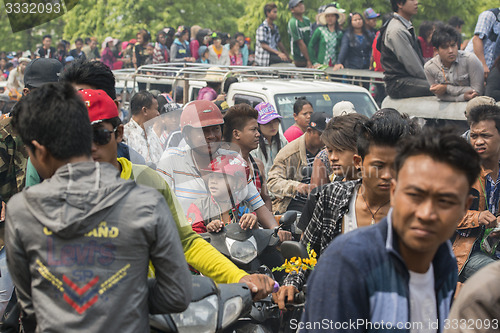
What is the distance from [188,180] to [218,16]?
23839 millimetres

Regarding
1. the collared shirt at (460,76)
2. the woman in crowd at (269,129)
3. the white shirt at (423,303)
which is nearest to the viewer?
the white shirt at (423,303)

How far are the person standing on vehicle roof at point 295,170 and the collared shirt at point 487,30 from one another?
179 inches

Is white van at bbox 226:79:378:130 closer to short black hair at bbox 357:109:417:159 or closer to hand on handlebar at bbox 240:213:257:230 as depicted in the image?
hand on handlebar at bbox 240:213:257:230

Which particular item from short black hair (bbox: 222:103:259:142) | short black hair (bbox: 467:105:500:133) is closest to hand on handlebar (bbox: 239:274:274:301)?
short black hair (bbox: 467:105:500:133)

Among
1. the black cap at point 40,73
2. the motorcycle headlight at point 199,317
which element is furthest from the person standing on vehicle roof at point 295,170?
the motorcycle headlight at point 199,317

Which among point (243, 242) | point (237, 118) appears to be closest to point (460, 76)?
point (237, 118)

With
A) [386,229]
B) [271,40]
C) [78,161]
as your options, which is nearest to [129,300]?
[78,161]

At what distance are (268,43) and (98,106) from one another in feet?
42.6

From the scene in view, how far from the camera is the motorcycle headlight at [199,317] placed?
9.15ft

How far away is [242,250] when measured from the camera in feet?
13.6

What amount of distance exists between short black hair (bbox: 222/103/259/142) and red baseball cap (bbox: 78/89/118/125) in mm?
3083

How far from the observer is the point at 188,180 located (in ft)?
15.6

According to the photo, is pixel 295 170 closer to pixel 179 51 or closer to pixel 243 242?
pixel 243 242

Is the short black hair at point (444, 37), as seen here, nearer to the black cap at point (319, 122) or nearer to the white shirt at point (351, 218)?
the black cap at point (319, 122)
